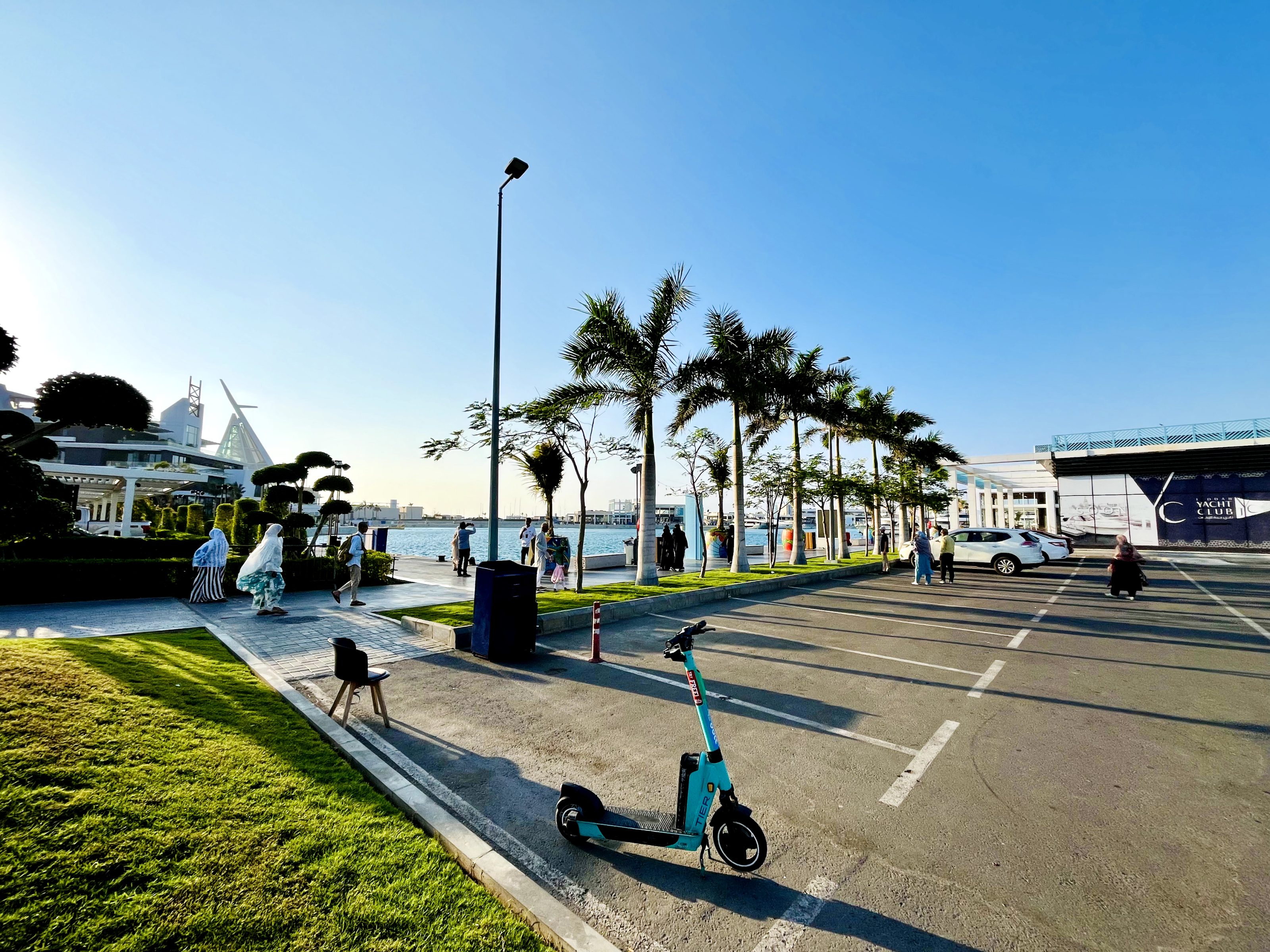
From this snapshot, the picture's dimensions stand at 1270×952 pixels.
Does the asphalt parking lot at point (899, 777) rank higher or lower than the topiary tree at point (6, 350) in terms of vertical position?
lower

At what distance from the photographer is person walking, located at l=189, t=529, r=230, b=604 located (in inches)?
476

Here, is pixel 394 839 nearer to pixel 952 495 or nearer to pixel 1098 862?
pixel 1098 862

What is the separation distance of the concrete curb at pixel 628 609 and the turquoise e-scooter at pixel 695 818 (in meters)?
5.31

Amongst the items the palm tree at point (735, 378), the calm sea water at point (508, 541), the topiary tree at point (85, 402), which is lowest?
the calm sea water at point (508, 541)

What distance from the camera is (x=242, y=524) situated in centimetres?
2312

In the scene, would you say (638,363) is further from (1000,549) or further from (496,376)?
(1000,549)

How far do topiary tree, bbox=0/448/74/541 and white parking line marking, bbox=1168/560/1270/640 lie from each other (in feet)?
56.4

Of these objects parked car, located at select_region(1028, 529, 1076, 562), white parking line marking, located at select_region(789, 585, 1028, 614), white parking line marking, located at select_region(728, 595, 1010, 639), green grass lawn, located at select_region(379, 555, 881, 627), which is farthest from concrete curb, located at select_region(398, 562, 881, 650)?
parked car, located at select_region(1028, 529, 1076, 562)

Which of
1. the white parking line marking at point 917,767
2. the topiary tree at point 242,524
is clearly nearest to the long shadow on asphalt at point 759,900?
the white parking line marking at point 917,767

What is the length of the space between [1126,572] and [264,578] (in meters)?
19.2

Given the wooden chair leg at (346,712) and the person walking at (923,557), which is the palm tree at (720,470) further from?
the wooden chair leg at (346,712)

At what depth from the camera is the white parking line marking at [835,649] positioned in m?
7.33

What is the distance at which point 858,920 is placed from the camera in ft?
8.93

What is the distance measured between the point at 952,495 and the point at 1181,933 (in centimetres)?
3487
